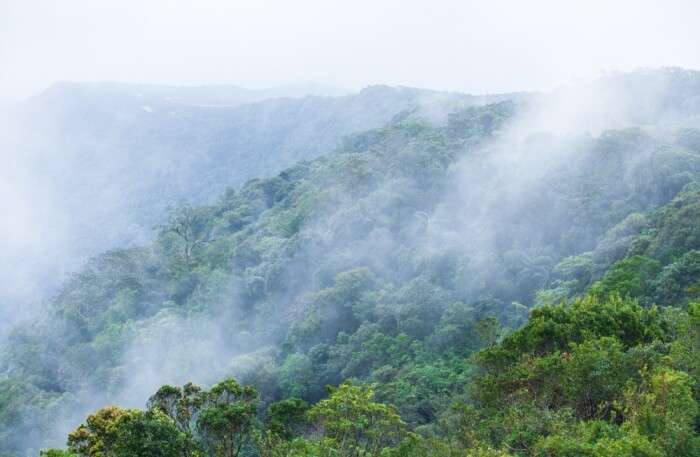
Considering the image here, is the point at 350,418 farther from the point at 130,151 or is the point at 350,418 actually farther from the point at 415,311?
the point at 130,151

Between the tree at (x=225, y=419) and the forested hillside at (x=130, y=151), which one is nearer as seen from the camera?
the tree at (x=225, y=419)

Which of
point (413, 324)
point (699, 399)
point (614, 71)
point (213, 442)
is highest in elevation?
point (614, 71)

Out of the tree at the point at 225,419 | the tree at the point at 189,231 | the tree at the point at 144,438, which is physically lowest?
the tree at the point at 189,231

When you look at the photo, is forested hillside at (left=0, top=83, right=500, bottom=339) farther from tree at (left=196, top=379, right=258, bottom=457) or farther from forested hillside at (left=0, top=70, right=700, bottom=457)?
tree at (left=196, top=379, right=258, bottom=457)

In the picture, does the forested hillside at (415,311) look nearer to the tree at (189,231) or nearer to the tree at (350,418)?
the tree at (350,418)

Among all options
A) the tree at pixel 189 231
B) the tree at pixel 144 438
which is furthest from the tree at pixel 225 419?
the tree at pixel 189 231

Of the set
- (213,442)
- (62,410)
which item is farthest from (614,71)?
(213,442)

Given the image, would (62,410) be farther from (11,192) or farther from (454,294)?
(11,192)

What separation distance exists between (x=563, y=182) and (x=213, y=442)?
123ft

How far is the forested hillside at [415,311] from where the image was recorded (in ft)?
53.0

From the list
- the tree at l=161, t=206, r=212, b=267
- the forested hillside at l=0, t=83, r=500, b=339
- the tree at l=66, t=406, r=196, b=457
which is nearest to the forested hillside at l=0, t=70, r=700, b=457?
the tree at l=66, t=406, r=196, b=457

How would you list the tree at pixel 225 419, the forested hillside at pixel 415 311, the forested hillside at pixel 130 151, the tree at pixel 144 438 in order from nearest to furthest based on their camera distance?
the tree at pixel 144 438, the forested hillside at pixel 415 311, the tree at pixel 225 419, the forested hillside at pixel 130 151

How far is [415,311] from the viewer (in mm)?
40000

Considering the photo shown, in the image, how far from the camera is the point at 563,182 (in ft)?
163
